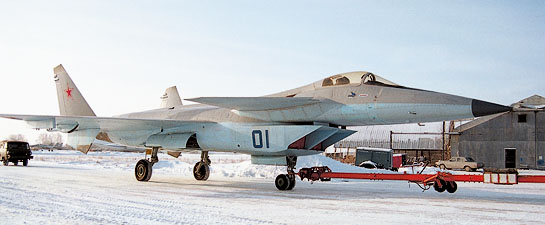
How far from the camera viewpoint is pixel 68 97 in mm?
16266

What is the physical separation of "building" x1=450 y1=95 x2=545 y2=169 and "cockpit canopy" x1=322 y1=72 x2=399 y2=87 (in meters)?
27.9

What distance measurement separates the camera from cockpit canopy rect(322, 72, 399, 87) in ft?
33.6

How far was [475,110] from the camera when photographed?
868 centimetres

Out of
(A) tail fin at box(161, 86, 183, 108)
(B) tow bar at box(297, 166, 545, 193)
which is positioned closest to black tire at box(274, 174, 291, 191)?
(B) tow bar at box(297, 166, 545, 193)

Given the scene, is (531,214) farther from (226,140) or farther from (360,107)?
(226,140)

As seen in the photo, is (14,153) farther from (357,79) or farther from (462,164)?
(462,164)

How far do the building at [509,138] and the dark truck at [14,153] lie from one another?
31.6 metres

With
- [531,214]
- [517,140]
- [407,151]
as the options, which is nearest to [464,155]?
[517,140]

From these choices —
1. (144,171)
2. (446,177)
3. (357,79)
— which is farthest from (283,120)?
(144,171)

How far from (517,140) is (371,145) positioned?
12805 millimetres

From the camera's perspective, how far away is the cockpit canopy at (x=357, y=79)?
33.6 feet

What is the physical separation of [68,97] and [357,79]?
37.0 feet

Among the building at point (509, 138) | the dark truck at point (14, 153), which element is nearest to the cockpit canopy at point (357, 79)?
the dark truck at point (14, 153)

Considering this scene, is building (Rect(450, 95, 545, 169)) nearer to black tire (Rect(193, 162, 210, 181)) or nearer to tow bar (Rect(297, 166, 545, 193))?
tow bar (Rect(297, 166, 545, 193))
